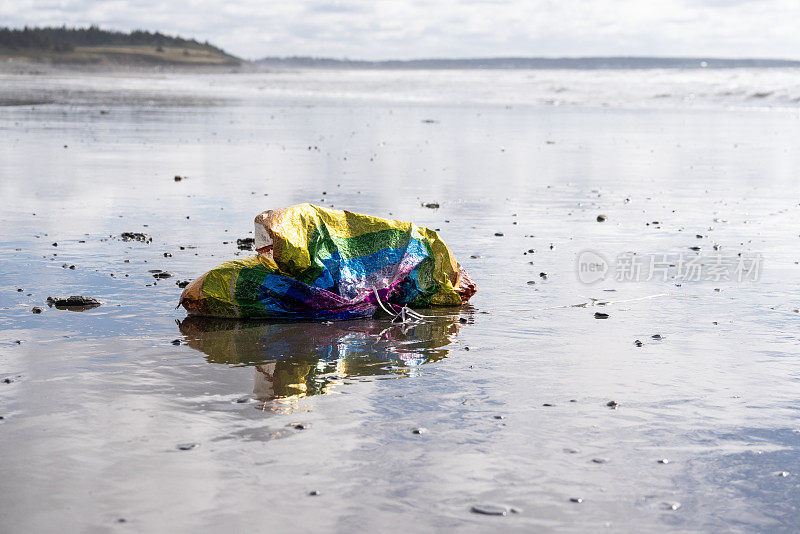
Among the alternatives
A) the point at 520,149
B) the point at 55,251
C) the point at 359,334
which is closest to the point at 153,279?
the point at 55,251

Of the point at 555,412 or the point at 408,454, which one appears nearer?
the point at 408,454

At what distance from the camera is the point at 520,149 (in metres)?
21.4

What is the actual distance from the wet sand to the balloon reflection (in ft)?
0.09

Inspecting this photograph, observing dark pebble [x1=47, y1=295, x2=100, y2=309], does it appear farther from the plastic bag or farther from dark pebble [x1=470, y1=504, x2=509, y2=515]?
dark pebble [x1=470, y1=504, x2=509, y2=515]

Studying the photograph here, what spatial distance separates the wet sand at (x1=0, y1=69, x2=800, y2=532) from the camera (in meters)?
4.14

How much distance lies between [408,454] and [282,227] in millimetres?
2888

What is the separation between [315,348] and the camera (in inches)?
257

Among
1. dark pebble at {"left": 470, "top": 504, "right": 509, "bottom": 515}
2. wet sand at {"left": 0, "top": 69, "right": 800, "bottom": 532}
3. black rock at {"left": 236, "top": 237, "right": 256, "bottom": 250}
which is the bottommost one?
dark pebble at {"left": 470, "top": 504, "right": 509, "bottom": 515}

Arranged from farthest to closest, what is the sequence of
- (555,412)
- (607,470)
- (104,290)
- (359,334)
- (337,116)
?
1. (337,116)
2. (104,290)
3. (359,334)
4. (555,412)
5. (607,470)

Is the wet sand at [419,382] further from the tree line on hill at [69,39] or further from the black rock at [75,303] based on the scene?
the tree line on hill at [69,39]

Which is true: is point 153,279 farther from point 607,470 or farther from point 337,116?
point 337,116

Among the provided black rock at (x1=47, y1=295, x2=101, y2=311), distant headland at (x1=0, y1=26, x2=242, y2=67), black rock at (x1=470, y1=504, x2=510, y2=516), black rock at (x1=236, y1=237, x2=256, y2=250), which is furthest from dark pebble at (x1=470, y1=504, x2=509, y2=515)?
distant headland at (x1=0, y1=26, x2=242, y2=67)

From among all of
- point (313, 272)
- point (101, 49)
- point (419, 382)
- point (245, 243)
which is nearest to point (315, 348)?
point (313, 272)

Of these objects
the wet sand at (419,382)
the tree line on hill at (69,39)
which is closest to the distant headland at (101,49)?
the tree line on hill at (69,39)
